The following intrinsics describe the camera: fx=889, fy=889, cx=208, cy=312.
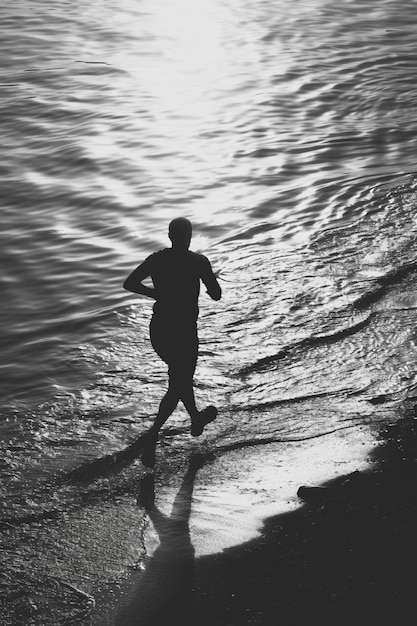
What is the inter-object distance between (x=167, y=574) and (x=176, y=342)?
1.88m

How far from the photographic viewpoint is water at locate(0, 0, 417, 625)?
6.61 metres

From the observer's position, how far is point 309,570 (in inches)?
209

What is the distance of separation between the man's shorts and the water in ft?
2.52

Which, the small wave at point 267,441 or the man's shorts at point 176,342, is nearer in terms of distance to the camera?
the man's shorts at point 176,342

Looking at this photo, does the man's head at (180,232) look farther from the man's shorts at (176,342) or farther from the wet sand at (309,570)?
the wet sand at (309,570)

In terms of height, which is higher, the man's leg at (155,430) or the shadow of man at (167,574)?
the man's leg at (155,430)

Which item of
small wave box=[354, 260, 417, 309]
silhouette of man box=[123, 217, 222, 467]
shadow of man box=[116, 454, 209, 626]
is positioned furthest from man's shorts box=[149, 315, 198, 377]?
small wave box=[354, 260, 417, 309]

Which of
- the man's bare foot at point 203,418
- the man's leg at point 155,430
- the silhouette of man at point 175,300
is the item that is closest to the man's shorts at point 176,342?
the silhouette of man at point 175,300

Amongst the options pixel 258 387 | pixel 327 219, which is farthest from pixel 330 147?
pixel 258 387

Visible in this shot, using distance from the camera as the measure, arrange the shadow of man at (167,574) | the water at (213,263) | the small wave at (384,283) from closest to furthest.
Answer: the shadow of man at (167,574) < the water at (213,263) < the small wave at (384,283)

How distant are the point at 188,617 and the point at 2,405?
3.83 metres

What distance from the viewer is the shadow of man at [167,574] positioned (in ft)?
17.0

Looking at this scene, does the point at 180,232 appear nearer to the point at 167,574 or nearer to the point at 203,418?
the point at 203,418

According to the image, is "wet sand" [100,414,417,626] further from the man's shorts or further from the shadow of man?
the man's shorts
